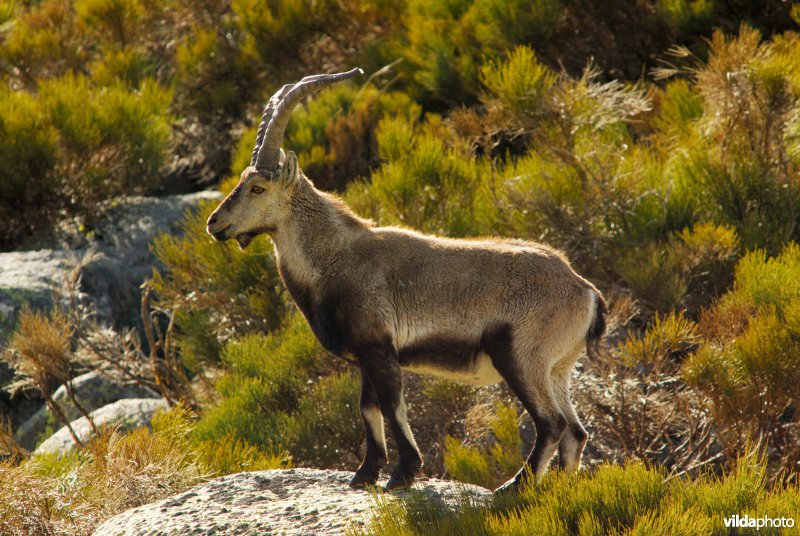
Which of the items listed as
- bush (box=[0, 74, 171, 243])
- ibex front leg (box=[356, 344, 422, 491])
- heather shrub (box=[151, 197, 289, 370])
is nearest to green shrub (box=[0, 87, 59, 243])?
bush (box=[0, 74, 171, 243])

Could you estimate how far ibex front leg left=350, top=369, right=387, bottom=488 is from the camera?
6199 millimetres

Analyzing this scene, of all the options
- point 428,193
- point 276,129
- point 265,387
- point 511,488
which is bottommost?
point 265,387

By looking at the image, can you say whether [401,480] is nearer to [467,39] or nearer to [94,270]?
[94,270]

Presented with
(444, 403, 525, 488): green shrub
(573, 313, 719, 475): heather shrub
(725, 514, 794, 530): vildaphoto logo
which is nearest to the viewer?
(725, 514, 794, 530): vildaphoto logo

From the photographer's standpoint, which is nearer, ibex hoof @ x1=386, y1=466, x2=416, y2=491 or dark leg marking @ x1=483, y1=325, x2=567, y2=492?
dark leg marking @ x1=483, y1=325, x2=567, y2=492

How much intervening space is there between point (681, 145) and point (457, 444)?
5.42m

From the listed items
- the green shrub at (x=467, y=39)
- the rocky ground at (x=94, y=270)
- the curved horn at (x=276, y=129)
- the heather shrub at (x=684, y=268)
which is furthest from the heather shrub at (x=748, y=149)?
the rocky ground at (x=94, y=270)

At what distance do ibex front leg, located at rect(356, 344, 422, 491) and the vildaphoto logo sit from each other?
6.11 feet

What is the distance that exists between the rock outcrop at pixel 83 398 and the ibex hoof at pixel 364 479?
5.83m

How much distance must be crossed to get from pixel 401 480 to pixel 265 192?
6.78 feet

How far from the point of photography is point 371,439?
6.20 meters

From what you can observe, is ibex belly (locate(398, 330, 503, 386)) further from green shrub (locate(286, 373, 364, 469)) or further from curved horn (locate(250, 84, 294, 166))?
green shrub (locate(286, 373, 364, 469))

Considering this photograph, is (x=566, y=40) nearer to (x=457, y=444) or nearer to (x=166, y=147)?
(x=166, y=147)

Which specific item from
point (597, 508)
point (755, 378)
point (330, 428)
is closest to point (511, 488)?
point (597, 508)
